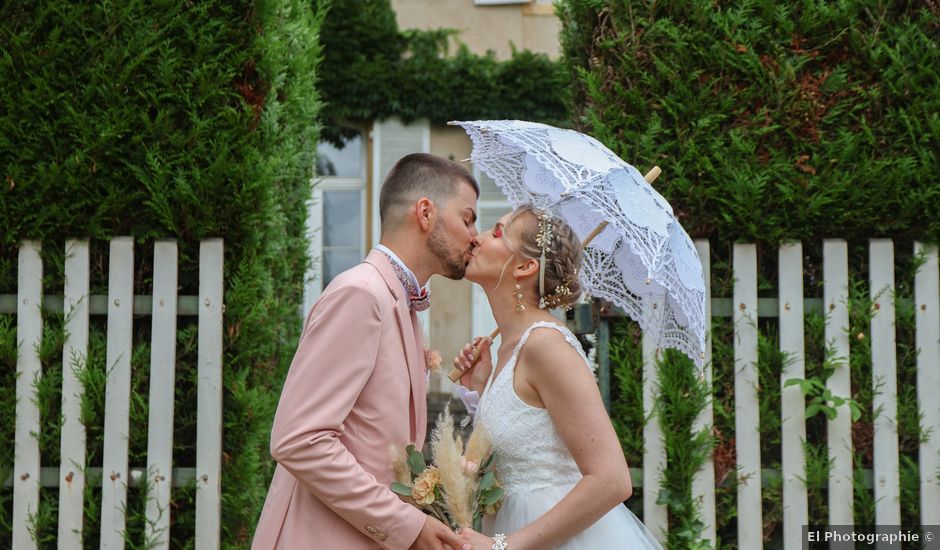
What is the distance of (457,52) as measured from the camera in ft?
32.7

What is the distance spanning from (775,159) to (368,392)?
8.11 ft

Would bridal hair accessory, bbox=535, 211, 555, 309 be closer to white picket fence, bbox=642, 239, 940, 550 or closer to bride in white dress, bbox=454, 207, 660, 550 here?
bride in white dress, bbox=454, 207, 660, 550

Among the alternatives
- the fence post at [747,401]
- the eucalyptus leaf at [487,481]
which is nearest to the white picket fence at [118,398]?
the eucalyptus leaf at [487,481]

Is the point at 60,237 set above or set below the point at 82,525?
above

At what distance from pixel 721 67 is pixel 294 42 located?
85.9 inches

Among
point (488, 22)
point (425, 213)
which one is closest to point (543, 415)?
point (425, 213)

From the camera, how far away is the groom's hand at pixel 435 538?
2473mm

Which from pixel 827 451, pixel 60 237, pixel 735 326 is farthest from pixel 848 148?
pixel 60 237

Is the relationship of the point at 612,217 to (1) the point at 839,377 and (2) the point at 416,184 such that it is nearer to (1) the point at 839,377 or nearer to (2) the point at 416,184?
(2) the point at 416,184

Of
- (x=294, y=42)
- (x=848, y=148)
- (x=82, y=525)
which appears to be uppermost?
(x=294, y=42)

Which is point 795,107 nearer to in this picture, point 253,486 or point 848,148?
point 848,148

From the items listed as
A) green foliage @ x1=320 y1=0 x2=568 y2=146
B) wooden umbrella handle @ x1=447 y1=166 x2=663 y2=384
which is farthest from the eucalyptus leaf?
green foliage @ x1=320 y1=0 x2=568 y2=146

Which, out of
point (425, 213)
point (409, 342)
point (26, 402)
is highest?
point (425, 213)

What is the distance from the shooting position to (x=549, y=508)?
2.71 meters
